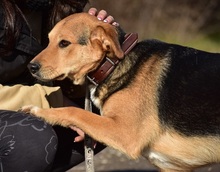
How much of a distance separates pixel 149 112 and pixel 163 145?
0.22 m

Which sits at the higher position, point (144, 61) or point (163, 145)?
point (144, 61)

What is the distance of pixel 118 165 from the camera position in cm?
578

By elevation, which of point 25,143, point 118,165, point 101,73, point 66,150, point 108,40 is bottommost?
point 118,165

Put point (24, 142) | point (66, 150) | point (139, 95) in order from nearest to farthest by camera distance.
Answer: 1. point (24, 142)
2. point (139, 95)
3. point (66, 150)

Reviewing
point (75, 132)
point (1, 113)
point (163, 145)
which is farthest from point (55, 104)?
point (163, 145)

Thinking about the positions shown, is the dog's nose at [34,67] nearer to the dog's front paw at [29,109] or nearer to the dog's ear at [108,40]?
the dog's front paw at [29,109]

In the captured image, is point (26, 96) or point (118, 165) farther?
point (118, 165)

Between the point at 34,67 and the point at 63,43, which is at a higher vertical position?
the point at 63,43

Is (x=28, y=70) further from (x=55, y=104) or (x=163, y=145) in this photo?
(x=163, y=145)

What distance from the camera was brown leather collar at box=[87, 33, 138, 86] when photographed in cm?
391

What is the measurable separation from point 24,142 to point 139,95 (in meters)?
0.73

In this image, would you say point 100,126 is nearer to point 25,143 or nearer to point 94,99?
point 94,99

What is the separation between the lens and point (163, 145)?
3922 millimetres

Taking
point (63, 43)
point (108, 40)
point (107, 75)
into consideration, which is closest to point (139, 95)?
point (107, 75)
